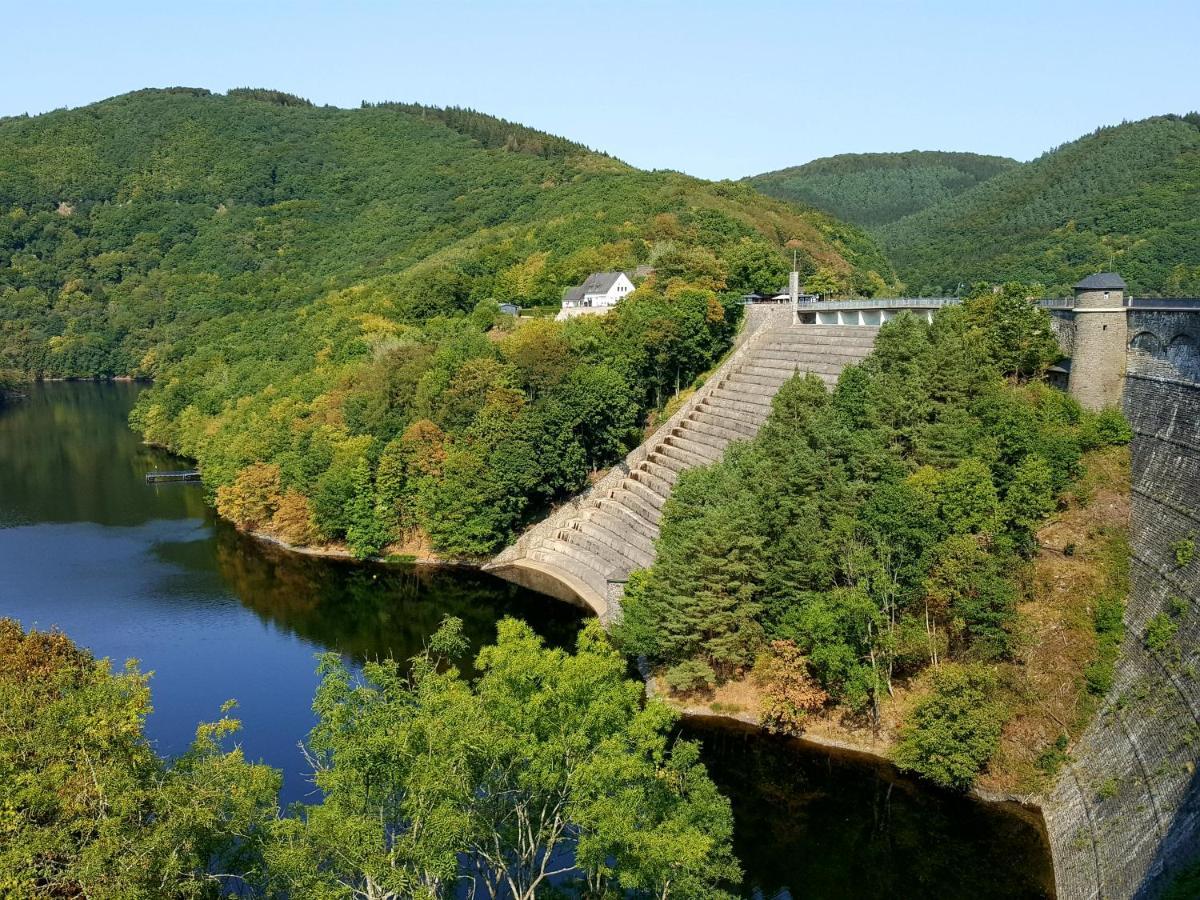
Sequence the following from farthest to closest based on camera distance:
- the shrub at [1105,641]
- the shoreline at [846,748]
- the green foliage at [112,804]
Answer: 1. the shrub at [1105,641]
2. the shoreline at [846,748]
3. the green foliage at [112,804]

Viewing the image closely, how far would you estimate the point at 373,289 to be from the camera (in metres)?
93.8

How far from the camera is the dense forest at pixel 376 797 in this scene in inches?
671

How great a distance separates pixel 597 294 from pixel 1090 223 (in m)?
50.5

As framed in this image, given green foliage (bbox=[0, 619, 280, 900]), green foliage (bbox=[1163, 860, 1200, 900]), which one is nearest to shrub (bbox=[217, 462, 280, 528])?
green foliage (bbox=[0, 619, 280, 900])

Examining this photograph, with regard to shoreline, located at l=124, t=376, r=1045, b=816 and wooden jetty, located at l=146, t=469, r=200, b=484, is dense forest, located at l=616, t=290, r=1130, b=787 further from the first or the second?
wooden jetty, located at l=146, t=469, r=200, b=484

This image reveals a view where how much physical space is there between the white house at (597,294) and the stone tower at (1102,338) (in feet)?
120

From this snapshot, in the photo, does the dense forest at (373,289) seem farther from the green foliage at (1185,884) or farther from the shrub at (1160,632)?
the green foliage at (1185,884)

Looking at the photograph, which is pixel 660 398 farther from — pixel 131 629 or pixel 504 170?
pixel 504 170

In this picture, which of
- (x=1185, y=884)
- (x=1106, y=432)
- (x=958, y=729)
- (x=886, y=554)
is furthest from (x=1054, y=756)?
(x=1106, y=432)

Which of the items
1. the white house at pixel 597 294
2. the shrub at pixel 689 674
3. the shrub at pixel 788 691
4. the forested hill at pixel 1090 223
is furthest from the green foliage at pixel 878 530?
the forested hill at pixel 1090 223

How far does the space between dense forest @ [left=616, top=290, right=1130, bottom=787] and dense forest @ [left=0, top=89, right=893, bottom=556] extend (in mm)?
19222

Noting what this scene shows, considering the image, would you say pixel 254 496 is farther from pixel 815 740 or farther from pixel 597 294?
pixel 815 740

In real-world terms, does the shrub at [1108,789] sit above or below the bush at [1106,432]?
below

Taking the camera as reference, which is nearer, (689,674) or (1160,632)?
(1160,632)
